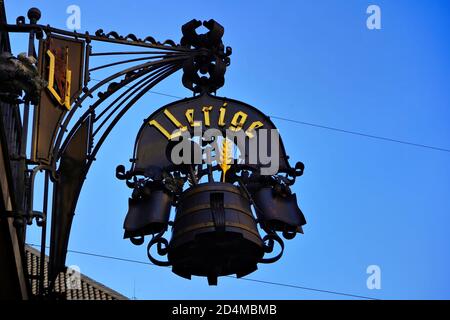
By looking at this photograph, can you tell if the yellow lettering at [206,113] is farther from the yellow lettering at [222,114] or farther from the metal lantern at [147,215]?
the metal lantern at [147,215]

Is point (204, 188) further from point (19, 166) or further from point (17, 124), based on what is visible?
point (17, 124)

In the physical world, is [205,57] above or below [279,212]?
above

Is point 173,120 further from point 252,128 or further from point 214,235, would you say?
point 214,235

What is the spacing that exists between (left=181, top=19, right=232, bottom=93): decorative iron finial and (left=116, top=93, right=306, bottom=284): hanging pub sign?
0.23 m

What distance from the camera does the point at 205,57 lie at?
31.6 feet

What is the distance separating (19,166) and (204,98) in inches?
67.5

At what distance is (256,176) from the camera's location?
9000 millimetres

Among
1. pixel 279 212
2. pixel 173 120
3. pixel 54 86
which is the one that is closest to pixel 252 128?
pixel 173 120

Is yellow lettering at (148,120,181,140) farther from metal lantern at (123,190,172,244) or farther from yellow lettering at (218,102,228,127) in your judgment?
metal lantern at (123,190,172,244)

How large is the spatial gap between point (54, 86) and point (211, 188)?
1.59 m

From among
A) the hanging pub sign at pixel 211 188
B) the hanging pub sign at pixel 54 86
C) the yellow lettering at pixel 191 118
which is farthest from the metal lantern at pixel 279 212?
the hanging pub sign at pixel 54 86

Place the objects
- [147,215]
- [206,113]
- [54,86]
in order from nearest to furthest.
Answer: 1. [147,215]
2. [54,86]
3. [206,113]

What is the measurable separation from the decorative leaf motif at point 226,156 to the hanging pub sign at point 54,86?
1.29m
